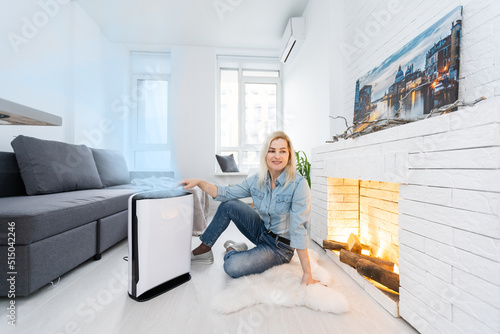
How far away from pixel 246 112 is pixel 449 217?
13.0 ft

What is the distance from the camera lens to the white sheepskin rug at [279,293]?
1085mm

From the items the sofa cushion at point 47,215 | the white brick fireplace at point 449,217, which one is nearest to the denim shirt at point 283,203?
the white brick fireplace at point 449,217

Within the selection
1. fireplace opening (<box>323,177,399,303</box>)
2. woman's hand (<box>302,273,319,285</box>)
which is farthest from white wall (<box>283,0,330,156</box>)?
woman's hand (<box>302,273,319,285</box>)

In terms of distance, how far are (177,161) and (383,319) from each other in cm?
368

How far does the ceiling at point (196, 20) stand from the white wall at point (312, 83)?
532mm

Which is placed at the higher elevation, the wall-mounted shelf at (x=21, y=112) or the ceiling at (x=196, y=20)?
the ceiling at (x=196, y=20)

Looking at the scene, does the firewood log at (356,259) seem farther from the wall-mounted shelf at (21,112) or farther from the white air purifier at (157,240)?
the wall-mounted shelf at (21,112)

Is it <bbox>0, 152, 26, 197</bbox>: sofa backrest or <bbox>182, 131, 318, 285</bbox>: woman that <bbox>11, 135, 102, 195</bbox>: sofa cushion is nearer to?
<bbox>0, 152, 26, 197</bbox>: sofa backrest

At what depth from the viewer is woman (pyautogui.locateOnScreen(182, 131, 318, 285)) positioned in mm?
1323

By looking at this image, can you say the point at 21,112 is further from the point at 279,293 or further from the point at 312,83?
the point at 312,83

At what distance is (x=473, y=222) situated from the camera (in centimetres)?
73

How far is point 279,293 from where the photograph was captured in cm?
118

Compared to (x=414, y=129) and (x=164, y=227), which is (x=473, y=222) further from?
(x=164, y=227)

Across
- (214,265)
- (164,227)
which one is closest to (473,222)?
(164,227)
